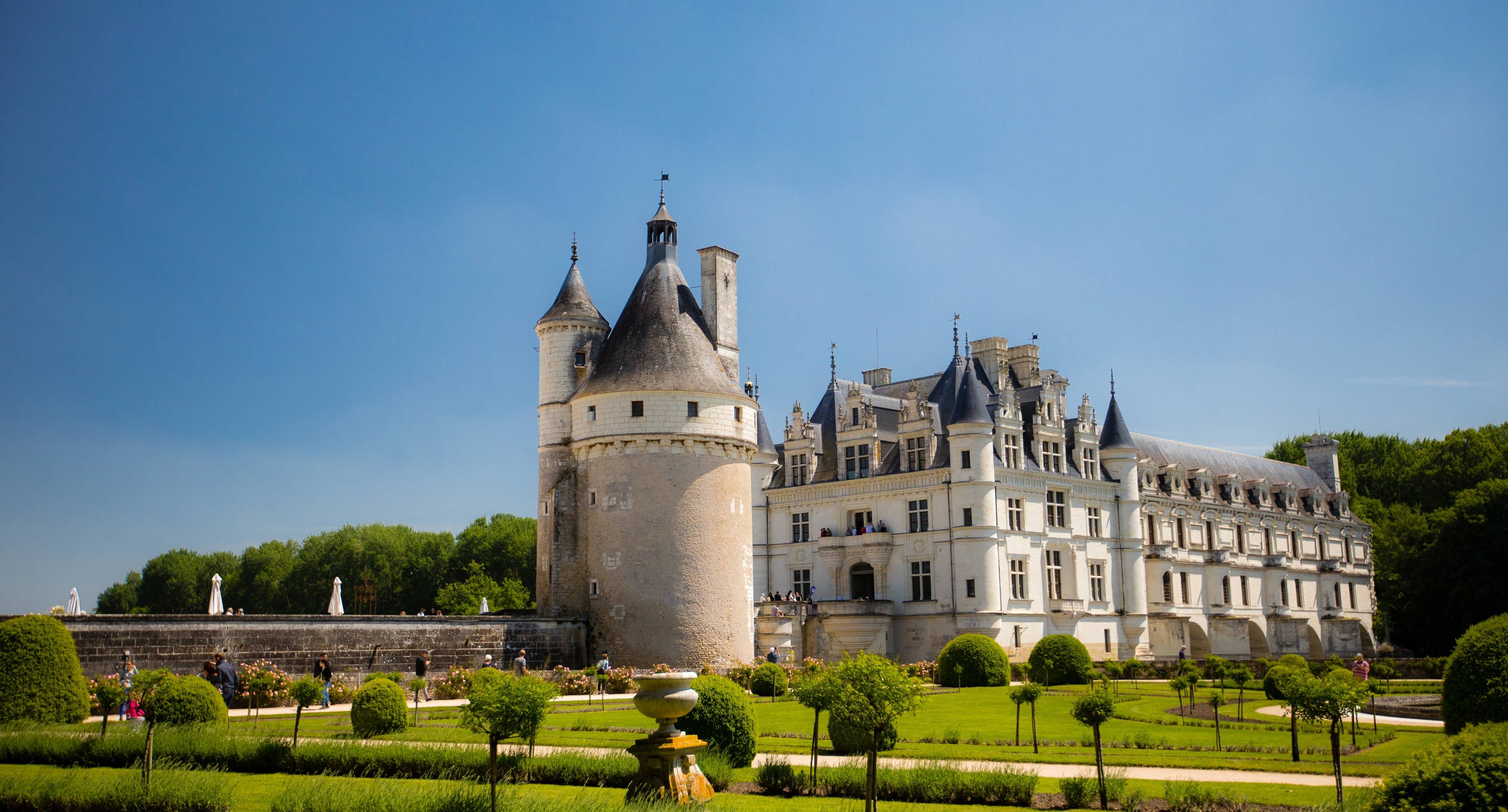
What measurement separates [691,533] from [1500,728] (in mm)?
27267

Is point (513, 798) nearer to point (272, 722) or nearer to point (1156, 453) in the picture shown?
point (272, 722)

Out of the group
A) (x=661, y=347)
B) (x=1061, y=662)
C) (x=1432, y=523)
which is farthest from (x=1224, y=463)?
(x=661, y=347)

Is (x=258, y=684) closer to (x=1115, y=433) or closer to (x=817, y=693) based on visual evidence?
(x=817, y=693)

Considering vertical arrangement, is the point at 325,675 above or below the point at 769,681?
above

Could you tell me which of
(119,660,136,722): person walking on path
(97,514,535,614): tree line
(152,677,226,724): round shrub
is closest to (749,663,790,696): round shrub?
(119,660,136,722): person walking on path

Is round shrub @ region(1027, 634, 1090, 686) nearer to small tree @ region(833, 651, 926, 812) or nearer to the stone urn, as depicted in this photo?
small tree @ region(833, 651, 926, 812)

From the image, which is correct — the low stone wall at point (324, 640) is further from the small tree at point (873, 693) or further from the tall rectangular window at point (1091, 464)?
the tall rectangular window at point (1091, 464)

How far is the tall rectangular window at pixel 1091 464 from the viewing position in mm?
50594

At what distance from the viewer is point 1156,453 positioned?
58.0 meters

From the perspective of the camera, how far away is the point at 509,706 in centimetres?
1328

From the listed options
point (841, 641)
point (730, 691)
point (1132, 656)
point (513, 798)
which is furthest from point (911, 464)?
point (513, 798)

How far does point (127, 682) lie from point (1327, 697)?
71.1 ft

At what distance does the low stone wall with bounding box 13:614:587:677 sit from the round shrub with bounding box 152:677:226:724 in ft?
22.5

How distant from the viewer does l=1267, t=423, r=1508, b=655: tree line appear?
54.2 meters
